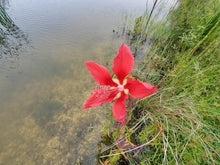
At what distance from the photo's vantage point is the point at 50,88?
2221 millimetres

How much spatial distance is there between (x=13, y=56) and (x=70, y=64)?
1420 mm

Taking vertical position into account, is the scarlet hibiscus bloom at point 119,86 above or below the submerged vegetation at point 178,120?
above

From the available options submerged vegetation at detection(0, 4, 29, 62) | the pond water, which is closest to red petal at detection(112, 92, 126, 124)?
the pond water

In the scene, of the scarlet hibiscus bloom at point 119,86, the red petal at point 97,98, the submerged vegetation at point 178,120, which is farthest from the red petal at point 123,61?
the submerged vegetation at point 178,120

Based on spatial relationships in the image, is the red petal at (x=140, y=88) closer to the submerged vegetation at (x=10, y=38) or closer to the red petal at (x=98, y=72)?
the red petal at (x=98, y=72)

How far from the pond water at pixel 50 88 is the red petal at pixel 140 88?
1073mm

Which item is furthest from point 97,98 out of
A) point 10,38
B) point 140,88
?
point 10,38

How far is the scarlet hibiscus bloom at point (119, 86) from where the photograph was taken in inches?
35.1

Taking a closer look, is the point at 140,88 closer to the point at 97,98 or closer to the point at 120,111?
the point at 120,111

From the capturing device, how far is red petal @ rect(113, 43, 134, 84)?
0.89 m

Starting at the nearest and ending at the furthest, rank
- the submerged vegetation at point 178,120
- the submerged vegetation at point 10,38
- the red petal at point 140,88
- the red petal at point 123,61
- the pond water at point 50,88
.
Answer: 1. the red petal at point 140,88
2. the red petal at point 123,61
3. the submerged vegetation at point 178,120
4. the pond water at point 50,88
5. the submerged vegetation at point 10,38

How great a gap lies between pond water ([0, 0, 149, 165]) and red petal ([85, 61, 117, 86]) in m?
1.00

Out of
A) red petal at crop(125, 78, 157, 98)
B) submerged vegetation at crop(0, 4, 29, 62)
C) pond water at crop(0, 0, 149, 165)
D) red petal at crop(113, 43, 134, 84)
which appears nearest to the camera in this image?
red petal at crop(125, 78, 157, 98)

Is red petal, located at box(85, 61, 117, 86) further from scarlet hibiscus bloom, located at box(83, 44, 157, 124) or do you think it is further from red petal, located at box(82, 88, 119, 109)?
red petal, located at box(82, 88, 119, 109)
